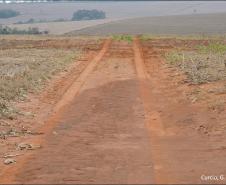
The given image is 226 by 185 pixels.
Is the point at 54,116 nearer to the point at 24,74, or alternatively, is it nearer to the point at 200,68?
the point at 24,74

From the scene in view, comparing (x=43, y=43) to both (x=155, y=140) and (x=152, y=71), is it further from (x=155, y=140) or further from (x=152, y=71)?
(x=155, y=140)

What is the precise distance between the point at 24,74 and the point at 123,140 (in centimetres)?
937

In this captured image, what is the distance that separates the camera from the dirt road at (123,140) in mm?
7852

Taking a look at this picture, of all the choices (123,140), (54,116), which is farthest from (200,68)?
(123,140)

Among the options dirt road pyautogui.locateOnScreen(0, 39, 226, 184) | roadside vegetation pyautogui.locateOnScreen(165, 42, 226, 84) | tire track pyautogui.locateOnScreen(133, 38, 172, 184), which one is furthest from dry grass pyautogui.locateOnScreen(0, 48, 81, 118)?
roadside vegetation pyautogui.locateOnScreen(165, 42, 226, 84)

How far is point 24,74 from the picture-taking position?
19000 millimetres

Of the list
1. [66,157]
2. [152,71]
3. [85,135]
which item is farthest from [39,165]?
[152,71]

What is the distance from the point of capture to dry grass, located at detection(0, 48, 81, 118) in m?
14.5

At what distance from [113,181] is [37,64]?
1604 cm

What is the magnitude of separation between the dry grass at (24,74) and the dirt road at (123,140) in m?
1.14

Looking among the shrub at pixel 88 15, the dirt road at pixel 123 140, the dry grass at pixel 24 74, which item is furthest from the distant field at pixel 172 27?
the dirt road at pixel 123 140

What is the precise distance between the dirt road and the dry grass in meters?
1.14

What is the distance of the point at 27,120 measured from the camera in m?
12.3

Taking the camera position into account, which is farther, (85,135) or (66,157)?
(85,135)
